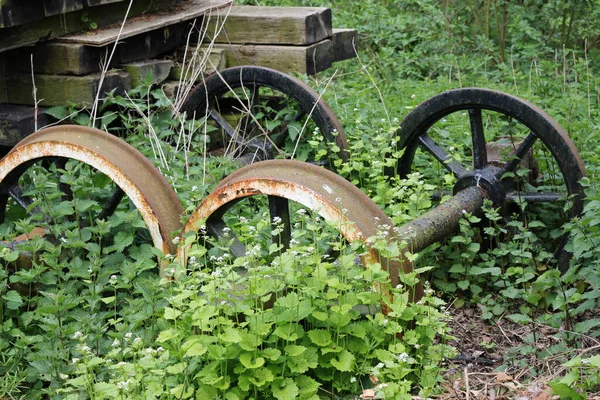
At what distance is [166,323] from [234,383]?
1.44 feet

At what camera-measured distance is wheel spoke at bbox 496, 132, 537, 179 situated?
4715mm

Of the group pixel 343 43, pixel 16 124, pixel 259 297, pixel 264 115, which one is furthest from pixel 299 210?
pixel 343 43

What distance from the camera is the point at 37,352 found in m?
3.65

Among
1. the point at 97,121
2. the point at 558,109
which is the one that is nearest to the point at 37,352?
the point at 97,121

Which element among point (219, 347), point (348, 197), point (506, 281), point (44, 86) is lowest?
point (506, 281)

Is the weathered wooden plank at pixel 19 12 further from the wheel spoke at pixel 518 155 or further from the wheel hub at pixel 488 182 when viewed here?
the wheel spoke at pixel 518 155

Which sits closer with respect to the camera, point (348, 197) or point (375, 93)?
point (348, 197)

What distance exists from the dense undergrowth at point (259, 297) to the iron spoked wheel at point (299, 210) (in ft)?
0.23

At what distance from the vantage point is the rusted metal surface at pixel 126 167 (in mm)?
4023

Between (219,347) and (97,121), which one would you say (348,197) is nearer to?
(219,347)

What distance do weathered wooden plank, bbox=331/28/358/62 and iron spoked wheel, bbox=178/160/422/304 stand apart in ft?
9.05

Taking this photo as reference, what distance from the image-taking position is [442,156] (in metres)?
5.04

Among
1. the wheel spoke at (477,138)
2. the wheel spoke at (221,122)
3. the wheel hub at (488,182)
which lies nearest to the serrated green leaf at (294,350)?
the wheel hub at (488,182)

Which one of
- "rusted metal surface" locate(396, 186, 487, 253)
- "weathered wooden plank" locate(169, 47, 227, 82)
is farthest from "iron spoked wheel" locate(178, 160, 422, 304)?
"weathered wooden plank" locate(169, 47, 227, 82)
